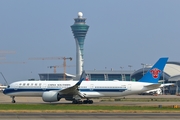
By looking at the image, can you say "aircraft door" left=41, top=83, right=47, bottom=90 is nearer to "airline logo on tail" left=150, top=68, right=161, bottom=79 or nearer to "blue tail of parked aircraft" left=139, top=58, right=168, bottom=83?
"blue tail of parked aircraft" left=139, top=58, right=168, bottom=83

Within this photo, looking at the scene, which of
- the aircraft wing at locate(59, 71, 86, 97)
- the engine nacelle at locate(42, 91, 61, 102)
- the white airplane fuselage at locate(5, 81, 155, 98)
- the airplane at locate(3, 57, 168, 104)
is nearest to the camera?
the aircraft wing at locate(59, 71, 86, 97)

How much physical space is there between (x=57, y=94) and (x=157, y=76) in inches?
507

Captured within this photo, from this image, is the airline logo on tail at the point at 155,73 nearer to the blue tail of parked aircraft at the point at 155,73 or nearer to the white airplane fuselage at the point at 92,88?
the blue tail of parked aircraft at the point at 155,73

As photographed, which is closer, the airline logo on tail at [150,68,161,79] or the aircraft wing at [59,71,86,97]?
the aircraft wing at [59,71,86,97]

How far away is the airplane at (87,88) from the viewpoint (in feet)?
186

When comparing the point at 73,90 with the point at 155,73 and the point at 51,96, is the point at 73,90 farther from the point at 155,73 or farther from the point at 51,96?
the point at 155,73

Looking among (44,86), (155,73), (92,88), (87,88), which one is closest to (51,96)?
(44,86)

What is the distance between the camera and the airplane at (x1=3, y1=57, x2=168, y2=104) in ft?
186

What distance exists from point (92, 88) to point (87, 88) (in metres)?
0.65

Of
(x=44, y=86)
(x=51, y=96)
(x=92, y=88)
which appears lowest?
(x=51, y=96)

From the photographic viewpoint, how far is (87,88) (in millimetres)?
58750

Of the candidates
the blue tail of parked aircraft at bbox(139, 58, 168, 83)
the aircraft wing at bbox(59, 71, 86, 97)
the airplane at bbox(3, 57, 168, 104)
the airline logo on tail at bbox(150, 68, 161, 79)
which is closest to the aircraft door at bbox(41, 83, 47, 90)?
the airplane at bbox(3, 57, 168, 104)

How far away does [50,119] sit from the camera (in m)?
34.9

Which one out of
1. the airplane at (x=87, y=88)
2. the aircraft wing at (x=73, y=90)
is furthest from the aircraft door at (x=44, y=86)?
the aircraft wing at (x=73, y=90)
